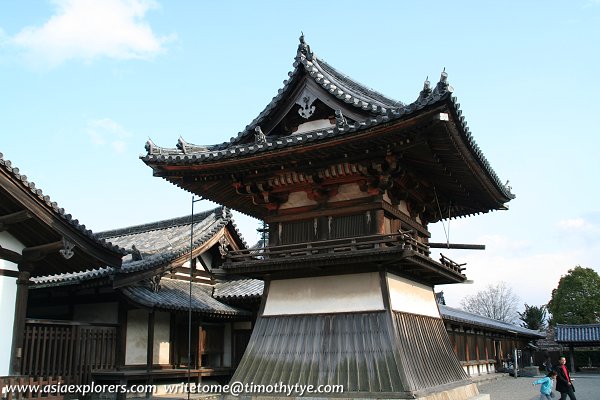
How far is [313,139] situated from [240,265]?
12.6 ft

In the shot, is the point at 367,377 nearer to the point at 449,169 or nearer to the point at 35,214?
the point at 449,169

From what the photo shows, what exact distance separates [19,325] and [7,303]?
68 centimetres

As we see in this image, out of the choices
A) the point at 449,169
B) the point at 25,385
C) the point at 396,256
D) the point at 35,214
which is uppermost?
the point at 449,169

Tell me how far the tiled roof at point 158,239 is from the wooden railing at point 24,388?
535 centimetres

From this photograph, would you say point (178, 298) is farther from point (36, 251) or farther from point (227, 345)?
point (36, 251)

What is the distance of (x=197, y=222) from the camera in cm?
2852

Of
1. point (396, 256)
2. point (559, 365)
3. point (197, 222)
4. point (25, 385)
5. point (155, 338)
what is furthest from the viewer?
point (197, 222)

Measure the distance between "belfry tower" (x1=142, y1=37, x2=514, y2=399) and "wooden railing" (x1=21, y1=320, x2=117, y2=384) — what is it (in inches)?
230

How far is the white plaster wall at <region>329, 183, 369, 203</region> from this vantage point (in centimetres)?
1376

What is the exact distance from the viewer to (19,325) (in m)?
14.3

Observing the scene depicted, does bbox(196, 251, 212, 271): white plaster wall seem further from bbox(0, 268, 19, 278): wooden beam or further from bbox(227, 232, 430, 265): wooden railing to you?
bbox(227, 232, 430, 265): wooden railing

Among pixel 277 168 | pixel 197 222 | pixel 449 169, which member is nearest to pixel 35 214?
pixel 277 168

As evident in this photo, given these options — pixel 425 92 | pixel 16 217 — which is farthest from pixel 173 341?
pixel 425 92

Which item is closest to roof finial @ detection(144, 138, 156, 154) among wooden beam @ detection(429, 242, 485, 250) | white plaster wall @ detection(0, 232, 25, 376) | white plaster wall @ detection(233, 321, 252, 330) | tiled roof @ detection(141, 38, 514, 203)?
tiled roof @ detection(141, 38, 514, 203)
